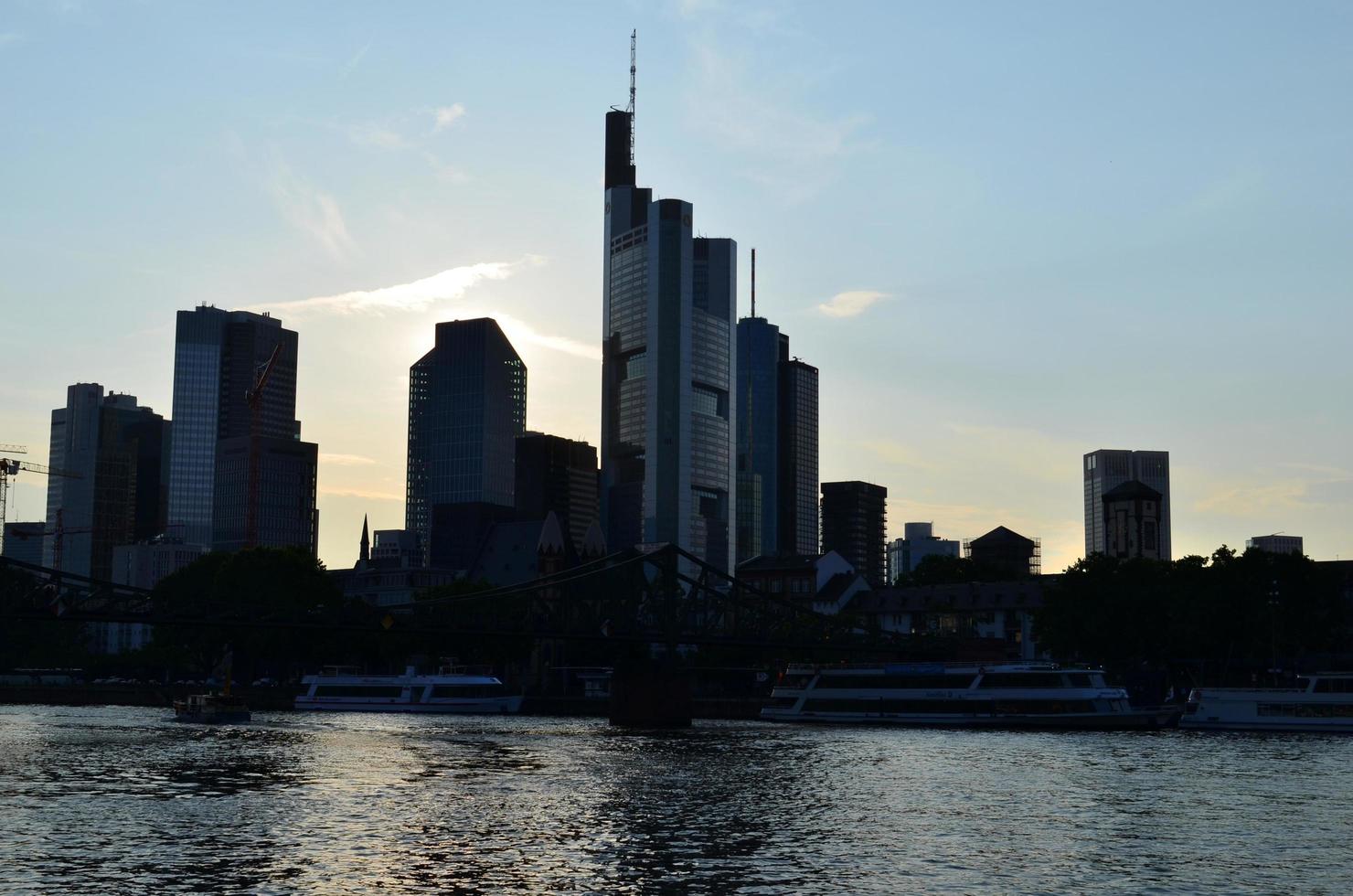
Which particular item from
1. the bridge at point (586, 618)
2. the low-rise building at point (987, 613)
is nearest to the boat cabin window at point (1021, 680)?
the bridge at point (586, 618)

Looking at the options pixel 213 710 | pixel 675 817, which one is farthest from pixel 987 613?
pixel 675 817

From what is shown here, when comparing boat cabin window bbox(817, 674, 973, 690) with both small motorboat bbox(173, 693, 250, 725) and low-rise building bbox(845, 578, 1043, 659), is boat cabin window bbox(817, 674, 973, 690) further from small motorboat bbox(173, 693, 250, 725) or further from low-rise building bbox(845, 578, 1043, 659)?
low-rise building bbox(845, 578, 1043, 659)

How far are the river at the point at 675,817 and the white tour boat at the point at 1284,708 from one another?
1521 cm

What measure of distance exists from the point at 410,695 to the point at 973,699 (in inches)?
2374

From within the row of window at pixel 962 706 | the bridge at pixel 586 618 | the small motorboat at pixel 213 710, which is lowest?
the small motorboat at pixel 213 710

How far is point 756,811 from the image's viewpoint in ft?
191

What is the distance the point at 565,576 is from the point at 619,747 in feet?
209

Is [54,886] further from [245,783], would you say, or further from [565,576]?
[565,576]

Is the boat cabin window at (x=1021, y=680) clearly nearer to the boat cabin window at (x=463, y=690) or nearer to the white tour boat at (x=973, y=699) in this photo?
the white tour boat at (x=973, y=699)

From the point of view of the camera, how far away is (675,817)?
5584 centimetres

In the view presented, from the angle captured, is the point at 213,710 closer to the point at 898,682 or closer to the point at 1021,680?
the point at 898,682

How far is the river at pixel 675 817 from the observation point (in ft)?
138

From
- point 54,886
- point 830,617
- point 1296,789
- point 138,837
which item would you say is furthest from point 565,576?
point 54,886

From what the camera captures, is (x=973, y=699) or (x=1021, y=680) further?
(x=973, y=699)
